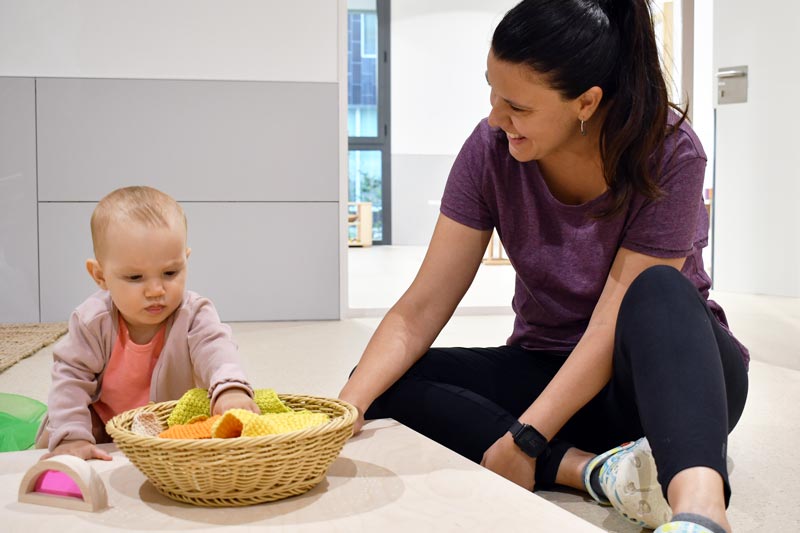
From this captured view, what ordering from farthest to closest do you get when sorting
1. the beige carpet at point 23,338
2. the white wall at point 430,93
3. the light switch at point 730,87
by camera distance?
1. the white wall at point 430,93
2. the light switch at point 730,87
3. the beige carpet at point 23,338

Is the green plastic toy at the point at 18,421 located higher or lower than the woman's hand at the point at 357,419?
lower

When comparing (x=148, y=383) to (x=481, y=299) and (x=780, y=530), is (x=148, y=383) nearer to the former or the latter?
(x=780, y=530)

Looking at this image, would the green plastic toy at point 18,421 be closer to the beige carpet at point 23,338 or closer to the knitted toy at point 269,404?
the knitted toy at point 269,404

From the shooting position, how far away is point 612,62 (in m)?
1.21

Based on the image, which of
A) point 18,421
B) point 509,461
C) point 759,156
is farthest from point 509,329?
point 509,461

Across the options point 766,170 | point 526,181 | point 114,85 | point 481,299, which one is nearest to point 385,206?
point 481,299

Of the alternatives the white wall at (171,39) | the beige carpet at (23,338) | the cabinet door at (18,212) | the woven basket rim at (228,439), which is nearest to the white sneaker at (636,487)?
the woven basket rim at (228,439)

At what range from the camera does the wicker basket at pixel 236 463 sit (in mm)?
857

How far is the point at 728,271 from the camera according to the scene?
479 centimetres

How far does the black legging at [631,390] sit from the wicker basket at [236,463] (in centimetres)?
35

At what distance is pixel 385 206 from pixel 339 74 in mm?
3735

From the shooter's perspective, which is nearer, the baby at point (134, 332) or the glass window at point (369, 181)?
the baby at point (134, 332)

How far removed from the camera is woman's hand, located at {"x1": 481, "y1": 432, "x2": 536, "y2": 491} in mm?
1191

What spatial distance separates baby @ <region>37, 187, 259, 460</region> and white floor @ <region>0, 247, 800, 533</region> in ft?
1.88
